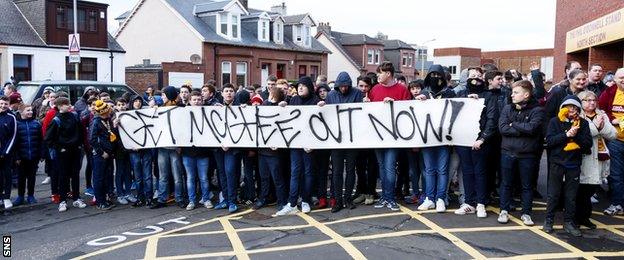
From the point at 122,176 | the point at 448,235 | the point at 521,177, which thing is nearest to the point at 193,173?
the point at 122,176

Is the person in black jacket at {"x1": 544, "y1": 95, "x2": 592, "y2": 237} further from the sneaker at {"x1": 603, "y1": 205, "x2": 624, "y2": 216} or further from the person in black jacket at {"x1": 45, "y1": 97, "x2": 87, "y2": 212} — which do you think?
the person in black jacket at {"x1": 45, "y1": 97, "x2": 87, "y2": 212}

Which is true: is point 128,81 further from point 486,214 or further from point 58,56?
point 486,214

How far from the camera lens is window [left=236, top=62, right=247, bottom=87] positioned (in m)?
37.3

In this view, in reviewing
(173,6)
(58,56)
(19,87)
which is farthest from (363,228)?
(173,6)

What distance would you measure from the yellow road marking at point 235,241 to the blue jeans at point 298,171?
1027 millimetres

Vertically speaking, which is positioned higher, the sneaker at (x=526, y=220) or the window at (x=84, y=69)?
the window at (x=84, y=69)

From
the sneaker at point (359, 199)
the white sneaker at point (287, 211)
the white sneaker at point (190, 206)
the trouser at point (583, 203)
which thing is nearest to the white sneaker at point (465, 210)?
the trouser at point (583, 203)

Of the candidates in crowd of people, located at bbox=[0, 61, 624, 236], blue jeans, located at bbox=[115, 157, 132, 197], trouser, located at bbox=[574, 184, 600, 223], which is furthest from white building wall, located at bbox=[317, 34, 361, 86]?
trouser, located at bbox=[574, 184, 600, 223]

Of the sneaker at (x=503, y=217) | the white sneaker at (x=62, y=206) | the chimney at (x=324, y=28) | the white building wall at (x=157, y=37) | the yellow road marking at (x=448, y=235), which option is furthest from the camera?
the chimney at (x=324, y=28)

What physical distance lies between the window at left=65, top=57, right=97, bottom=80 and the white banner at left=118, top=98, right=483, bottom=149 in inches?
1025

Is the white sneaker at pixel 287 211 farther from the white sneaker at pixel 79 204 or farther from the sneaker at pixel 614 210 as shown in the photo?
the sneaker at pixel 614 210

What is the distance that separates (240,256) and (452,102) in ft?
11.7

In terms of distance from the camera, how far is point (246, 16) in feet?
130

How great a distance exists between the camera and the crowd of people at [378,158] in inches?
260
